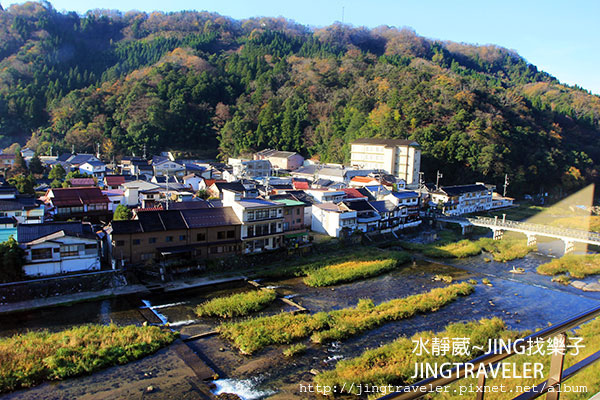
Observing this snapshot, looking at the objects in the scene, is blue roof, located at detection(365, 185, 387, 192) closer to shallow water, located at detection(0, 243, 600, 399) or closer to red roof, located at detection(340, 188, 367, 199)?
red roof, located at detection(340, 188, 367, 199)

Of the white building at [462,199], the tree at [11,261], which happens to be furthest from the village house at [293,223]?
the white building at [462,199]

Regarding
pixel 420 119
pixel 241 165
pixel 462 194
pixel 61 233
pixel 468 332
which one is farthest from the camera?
pixel 420 119

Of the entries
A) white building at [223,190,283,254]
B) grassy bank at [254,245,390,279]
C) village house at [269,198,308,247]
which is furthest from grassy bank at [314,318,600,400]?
village house at [269,198,308,247]

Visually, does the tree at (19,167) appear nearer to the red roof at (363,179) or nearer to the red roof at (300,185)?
the red roof at (300,185)

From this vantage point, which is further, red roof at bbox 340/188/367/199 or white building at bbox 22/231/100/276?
red roof at bbox 340/188/367/199

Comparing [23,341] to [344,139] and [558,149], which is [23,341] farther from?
[558,149]

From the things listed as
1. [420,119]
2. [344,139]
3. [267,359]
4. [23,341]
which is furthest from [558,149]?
[23,341]
